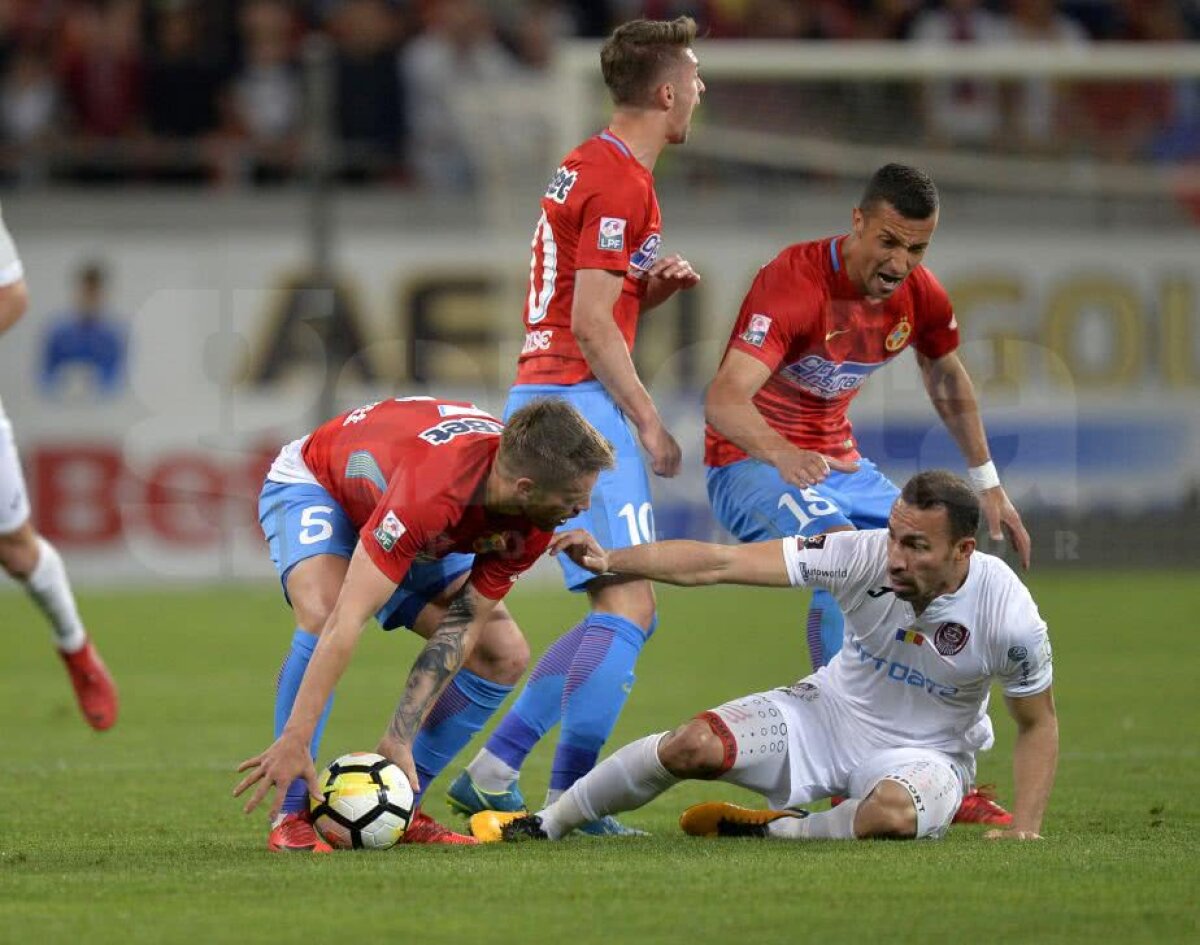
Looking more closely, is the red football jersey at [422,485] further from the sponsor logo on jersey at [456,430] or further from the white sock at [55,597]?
the white sock at [55,597]

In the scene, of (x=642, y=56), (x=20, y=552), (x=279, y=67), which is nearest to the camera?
(x=642, y=56)

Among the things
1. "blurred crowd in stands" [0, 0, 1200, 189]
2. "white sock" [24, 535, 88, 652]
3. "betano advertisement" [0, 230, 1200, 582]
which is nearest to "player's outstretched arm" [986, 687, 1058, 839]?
"white sock" [24, 535, 88, 652]

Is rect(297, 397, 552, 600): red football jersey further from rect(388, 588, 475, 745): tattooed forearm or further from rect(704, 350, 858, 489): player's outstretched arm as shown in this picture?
rect(704, 350, 858, 489): player's outstretched arm

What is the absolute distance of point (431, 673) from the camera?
19.7ft

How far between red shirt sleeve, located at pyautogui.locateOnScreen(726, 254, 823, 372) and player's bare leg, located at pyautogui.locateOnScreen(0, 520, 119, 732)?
321cm

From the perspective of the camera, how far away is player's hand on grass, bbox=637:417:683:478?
21.1 ft

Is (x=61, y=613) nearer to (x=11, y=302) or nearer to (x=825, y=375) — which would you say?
(x=11, y=302)

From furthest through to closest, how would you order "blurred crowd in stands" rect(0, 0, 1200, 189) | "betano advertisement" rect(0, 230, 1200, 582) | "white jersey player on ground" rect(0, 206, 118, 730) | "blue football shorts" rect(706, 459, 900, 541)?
"blurred crowd in stands" rect(0, 0, 1200, 189) → "betano advertisement" rect(0, 230, 1200, 582) → "white jersey player on ground" rect(0, 206, 118, 730) → "blue football shorts" rect(706, 459, 900, 541)

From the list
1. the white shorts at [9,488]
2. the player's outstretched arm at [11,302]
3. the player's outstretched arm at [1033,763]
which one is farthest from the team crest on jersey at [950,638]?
the white shorts at [9,488]

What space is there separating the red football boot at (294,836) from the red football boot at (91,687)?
9.69ft

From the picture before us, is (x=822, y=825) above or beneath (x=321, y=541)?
beneath

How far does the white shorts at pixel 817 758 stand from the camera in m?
6.12

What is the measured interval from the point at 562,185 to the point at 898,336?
133cm

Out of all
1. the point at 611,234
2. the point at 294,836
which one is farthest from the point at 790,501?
the point at 294,836
